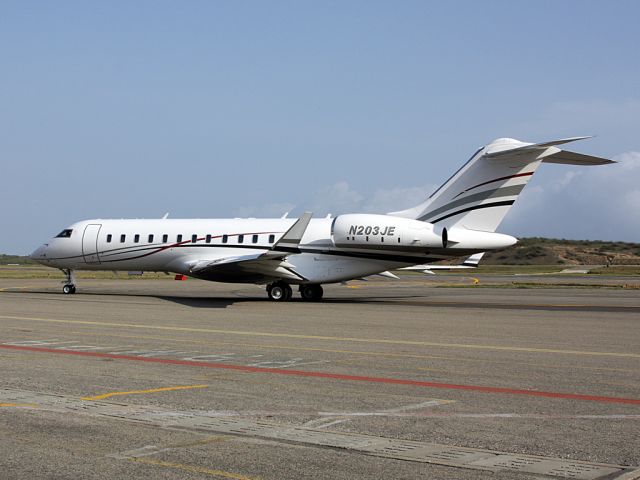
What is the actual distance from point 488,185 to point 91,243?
18.3m

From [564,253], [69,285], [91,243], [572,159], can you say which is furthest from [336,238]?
[564,253]

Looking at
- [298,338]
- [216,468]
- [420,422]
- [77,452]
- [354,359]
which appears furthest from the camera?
[298,338]

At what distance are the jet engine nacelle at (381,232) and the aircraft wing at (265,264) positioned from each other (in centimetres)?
179

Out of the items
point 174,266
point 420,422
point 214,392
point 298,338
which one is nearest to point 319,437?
point 420,422

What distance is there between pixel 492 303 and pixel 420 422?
76.2ft

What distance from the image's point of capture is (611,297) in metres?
35.9

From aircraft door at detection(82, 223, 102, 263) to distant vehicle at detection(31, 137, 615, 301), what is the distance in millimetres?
45

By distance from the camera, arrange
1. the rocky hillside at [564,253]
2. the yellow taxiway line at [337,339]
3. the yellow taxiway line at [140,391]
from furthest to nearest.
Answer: the rocky hillside at [564,253] → the yellow taxiway line at [337,339] → the yellow taxiway line at [140,391]

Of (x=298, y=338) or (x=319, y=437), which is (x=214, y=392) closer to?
(x=319, y=437)

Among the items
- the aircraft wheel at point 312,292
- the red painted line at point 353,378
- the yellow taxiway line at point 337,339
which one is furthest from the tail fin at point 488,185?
the red painted line at point 353,378

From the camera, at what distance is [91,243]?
37.9 meters

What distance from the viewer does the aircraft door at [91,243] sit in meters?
37.8

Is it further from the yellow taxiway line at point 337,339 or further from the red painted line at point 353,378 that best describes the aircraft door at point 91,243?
the red painted line at point 353,378

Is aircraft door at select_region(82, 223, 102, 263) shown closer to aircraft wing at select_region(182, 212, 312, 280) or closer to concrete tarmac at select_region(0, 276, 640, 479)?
aircraft wing at select_region(182, 212, 312, 280)
